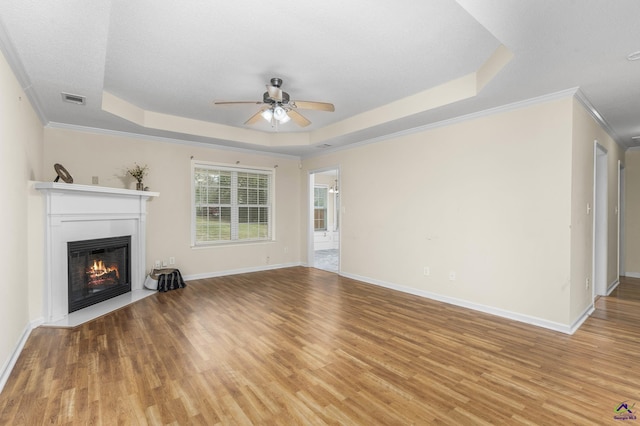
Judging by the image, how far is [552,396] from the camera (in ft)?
6.99

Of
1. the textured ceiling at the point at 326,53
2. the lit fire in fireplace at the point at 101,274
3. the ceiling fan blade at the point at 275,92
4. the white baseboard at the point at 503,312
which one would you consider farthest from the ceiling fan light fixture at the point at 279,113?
the lit fire in fireplace at the point at 101,274

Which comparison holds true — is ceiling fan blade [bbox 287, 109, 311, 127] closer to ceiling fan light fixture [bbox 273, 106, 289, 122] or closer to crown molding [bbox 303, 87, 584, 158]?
ceiling fan light fixture [bbox 273, 106, 289, 122]

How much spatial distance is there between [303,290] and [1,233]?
3.59 m

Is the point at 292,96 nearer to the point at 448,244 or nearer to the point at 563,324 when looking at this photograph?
the point at 448,244

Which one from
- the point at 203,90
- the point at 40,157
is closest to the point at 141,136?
the point at 40,157

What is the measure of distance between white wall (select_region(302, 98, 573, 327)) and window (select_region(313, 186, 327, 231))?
4.40 meters

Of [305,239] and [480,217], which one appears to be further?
[305,239]

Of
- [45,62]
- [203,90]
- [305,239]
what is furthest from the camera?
[305,239]

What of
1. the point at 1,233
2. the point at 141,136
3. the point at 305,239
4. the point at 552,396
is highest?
the point at 141,136

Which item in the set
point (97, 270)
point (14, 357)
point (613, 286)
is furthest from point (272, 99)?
point (613, 286)

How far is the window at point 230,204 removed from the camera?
5.86 meters

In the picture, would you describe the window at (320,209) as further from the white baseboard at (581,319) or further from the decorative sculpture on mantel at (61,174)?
the white baseboard at (581,319)

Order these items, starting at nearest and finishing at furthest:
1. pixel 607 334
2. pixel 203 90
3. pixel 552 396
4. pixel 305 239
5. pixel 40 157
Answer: pixel 552 396
pixel 607 334
pixel 203 90
pixel 40 157
pixel 305 239

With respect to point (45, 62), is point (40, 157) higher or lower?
lower
